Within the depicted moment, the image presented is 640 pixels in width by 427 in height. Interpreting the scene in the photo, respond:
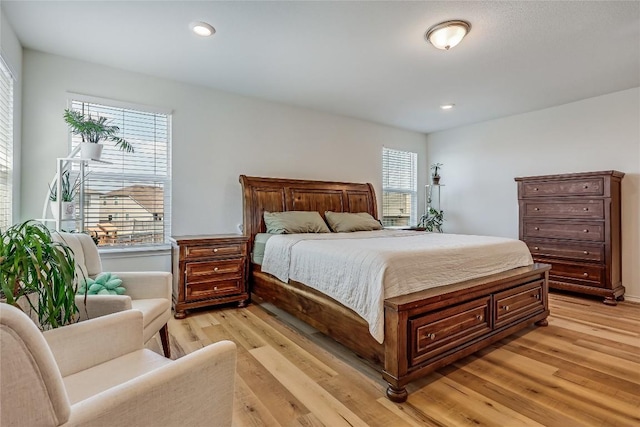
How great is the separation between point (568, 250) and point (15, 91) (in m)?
6.02

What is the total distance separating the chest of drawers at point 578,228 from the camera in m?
3.71

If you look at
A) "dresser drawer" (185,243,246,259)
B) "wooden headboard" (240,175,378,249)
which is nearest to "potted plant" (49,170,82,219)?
"dresser drawer" (185,243,246,259)

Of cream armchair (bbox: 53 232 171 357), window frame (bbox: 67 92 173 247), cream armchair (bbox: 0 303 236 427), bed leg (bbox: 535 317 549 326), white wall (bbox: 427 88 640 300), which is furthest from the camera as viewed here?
white wall (bbox: 427 88 640 300)

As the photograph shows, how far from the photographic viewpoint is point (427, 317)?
6.67 feet

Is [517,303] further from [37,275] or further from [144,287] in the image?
[37,275]

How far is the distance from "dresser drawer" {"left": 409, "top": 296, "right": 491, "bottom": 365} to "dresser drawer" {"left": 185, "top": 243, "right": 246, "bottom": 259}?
7.27 feet

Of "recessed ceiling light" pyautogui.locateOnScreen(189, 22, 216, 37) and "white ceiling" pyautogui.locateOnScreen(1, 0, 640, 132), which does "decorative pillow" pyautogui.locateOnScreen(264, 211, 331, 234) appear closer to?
"white ceiling" pyautogui.locateOnScreen(1, 0, 640, 132)

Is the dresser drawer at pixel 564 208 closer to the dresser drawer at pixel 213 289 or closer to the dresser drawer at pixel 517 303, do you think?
the dresser drawer at pixel 517 303

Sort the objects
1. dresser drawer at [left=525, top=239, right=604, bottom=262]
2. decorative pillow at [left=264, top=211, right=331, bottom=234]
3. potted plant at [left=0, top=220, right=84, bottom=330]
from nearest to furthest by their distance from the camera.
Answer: potted plant at [left=0, top=220, right=84, bottom=330] → decorative pillow at [left=264, top=211, right=331, bottom=234] → dresser drawer at [left=525, top=239, right=604, bottom=262]

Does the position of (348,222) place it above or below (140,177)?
below

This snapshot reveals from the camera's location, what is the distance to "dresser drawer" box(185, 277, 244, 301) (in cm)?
330

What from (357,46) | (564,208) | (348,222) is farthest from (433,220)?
(357,46)

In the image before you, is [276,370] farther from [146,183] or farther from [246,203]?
[146,183]

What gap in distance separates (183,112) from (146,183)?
925 millimetres
